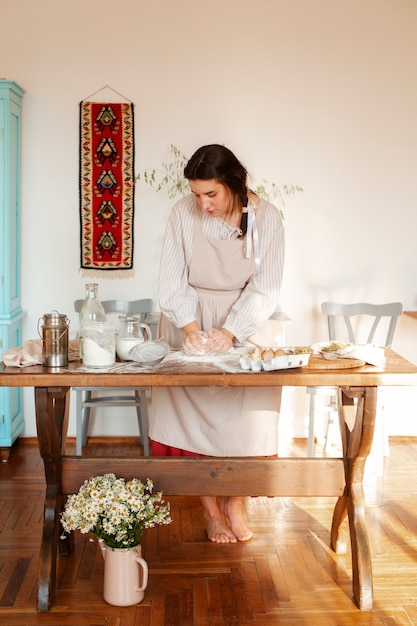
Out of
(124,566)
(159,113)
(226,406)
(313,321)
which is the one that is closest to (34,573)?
(124,566)

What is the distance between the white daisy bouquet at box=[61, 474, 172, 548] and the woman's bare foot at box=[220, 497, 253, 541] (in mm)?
645

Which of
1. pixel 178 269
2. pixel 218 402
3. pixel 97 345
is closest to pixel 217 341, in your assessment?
pixel 218 402

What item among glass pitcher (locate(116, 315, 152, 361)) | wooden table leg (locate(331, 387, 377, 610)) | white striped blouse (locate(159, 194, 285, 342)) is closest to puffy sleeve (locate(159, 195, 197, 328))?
white striped blouse (locate(159, 194, 285, 342))

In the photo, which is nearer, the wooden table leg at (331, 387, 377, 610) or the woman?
the wooden table leg at (331, 387, 377, 610)

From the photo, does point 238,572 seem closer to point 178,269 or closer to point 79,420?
Result: point 178,269

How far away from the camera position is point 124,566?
2.69 m

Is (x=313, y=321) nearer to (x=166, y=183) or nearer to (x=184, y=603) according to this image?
(x=166, y=183)

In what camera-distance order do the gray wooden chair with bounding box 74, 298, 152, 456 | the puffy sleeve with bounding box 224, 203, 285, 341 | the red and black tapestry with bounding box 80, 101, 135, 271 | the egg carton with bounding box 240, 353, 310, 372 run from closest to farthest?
1. the egg carton with bounding box 240, 353, 310, 372
2. the puffy sleeve with bounding box 224, 203, 285, 341
3. the gray wooden chair with bounding box 74, 298, 152, 456
4. the red and black tapestry with bounding box 80, 101, 135, 271

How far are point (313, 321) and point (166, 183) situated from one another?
1262 millimetres

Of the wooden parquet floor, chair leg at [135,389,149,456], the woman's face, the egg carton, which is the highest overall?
the woman's face

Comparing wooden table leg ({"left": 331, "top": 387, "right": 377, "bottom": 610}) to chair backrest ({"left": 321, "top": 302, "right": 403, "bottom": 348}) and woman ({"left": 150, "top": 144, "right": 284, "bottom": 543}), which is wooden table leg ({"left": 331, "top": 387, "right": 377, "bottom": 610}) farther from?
chair backrest ({"left": 321, "top": 302, "right": 403, "bottom": 348})

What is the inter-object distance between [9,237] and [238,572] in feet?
7.74

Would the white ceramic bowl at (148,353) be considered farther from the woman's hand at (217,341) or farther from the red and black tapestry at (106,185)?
the red and black tapestry at (106,185)

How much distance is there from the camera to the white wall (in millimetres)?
4527
